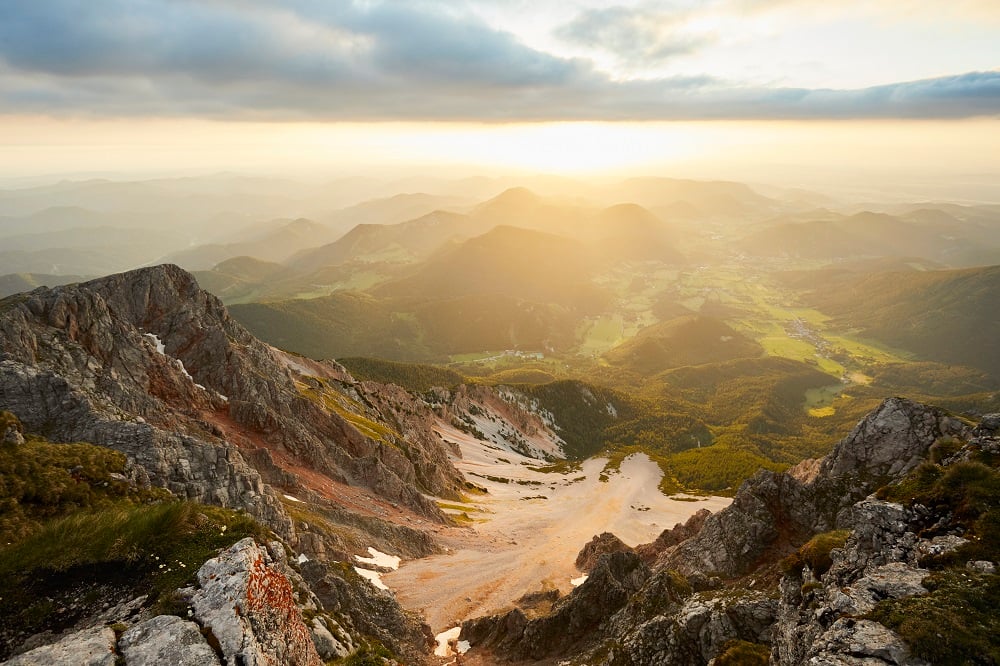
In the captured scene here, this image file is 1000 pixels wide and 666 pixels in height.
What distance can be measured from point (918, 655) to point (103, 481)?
36434 millimetres

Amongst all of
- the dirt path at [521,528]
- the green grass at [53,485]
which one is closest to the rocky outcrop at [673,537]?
the dirt path at [521,528]

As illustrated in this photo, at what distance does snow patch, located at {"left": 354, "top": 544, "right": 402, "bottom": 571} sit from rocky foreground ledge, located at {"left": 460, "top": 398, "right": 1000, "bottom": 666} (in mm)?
13816

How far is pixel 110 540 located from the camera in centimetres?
1967

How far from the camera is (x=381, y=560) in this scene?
183ft

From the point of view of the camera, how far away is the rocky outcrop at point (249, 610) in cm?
1683

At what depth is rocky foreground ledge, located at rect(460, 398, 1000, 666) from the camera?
16.8m

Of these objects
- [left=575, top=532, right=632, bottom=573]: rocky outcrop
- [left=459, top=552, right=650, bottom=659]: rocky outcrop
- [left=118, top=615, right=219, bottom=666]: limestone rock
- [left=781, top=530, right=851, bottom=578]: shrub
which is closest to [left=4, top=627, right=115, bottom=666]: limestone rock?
[left=118, top=615, right=219, bottom=666]: limestone rock

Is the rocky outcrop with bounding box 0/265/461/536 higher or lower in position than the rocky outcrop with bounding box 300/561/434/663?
higher

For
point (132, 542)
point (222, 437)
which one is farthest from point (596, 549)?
point (132, 542)

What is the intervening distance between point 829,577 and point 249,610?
83.8ft

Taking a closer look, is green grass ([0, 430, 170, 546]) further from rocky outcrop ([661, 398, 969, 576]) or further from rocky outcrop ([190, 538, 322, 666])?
rocky outcrop ([661, 398, 969, 576])

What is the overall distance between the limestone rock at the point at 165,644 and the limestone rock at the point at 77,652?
435 mm

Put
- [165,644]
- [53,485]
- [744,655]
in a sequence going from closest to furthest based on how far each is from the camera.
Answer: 1. [165,644]
2. [744,655]
3. [53,485]

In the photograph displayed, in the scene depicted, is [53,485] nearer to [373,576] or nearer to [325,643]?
[325,643]
